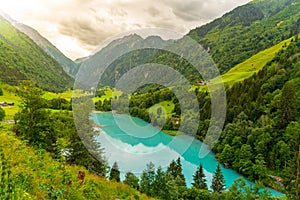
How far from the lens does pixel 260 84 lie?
67938 millimetres

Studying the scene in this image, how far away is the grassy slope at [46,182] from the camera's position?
14.8ft

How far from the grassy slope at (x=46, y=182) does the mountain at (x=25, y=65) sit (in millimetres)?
110645

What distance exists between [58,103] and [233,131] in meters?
44.8

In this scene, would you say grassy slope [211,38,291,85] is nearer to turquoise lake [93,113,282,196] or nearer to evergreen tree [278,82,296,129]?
evergreen tree [278,82,296,129]

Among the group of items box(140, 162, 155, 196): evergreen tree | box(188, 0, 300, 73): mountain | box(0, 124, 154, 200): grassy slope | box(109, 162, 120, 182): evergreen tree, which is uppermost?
box(188, 0, 300, 73): mountain

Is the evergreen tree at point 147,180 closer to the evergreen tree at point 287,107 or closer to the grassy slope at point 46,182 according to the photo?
the grassy slope at point 46,182

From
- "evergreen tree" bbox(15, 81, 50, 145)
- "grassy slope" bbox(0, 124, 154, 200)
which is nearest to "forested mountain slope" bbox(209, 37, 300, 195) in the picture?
"evergreen tree" bbox(15, 81, 50, 145)

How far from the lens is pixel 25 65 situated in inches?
5999

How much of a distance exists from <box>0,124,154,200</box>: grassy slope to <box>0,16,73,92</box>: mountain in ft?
363

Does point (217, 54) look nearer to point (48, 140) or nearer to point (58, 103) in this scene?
point (58, 103)

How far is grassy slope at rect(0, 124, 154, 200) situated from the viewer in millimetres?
4500

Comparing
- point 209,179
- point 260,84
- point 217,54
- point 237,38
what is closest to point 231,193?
point 209,179

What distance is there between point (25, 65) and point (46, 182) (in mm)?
162849

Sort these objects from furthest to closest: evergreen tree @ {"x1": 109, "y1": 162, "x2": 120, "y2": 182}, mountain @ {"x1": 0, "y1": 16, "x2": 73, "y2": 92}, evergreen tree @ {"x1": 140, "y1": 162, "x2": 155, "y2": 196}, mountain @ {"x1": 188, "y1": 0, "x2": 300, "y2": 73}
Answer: mountain @ {"x1": 188, "y1": 0, "x2": 300, "y2": 73} < mountain @ {"x1": 0, "y1": 16, "x2": 73, "y2": 92} < evergreen tree @ {"x1": 140, "y1": 162, "x2": 155, "y2": 196} < evergreen tree @ {"x1": 109, "y1": 162, "x2": 120, "y2": 182}
